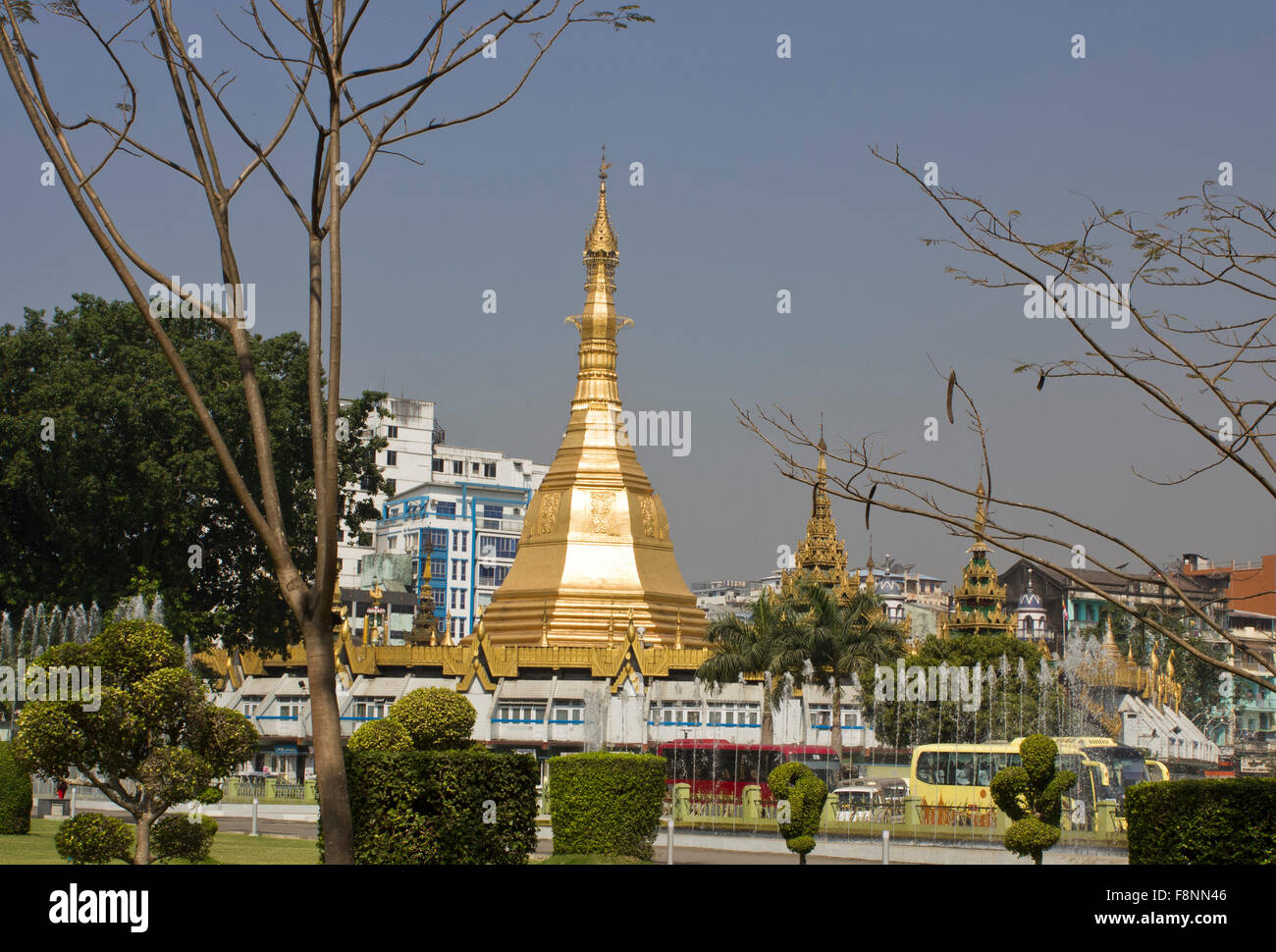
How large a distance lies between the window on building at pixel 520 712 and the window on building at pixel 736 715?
536 cm

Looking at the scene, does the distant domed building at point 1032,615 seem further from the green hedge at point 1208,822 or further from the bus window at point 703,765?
the green hedge at point 1208,822

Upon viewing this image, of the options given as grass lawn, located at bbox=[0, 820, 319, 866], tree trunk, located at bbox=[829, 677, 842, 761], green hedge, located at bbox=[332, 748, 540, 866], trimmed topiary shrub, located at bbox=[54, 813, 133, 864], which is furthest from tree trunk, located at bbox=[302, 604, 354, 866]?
tree trunk, located at bbox=[829, 677, 842, 761]

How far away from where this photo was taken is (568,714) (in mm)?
46500

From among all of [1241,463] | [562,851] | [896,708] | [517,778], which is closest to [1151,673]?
[896,708]

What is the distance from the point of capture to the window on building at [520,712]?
46938 millimetres

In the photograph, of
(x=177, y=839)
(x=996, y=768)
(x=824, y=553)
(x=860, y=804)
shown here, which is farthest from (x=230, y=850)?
(x=824, y=553)

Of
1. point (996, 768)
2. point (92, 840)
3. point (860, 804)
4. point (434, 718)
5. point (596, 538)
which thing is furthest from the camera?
point (596, 538)

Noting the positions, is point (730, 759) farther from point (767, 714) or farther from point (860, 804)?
point (860, 804)

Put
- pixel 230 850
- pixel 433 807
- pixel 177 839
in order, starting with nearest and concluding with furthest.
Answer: pixel 433 807, pixel 177 839, pixel 230 850

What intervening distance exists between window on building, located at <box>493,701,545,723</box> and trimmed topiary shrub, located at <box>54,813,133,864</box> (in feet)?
99.1

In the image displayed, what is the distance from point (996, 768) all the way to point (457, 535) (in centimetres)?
Result: 7193
